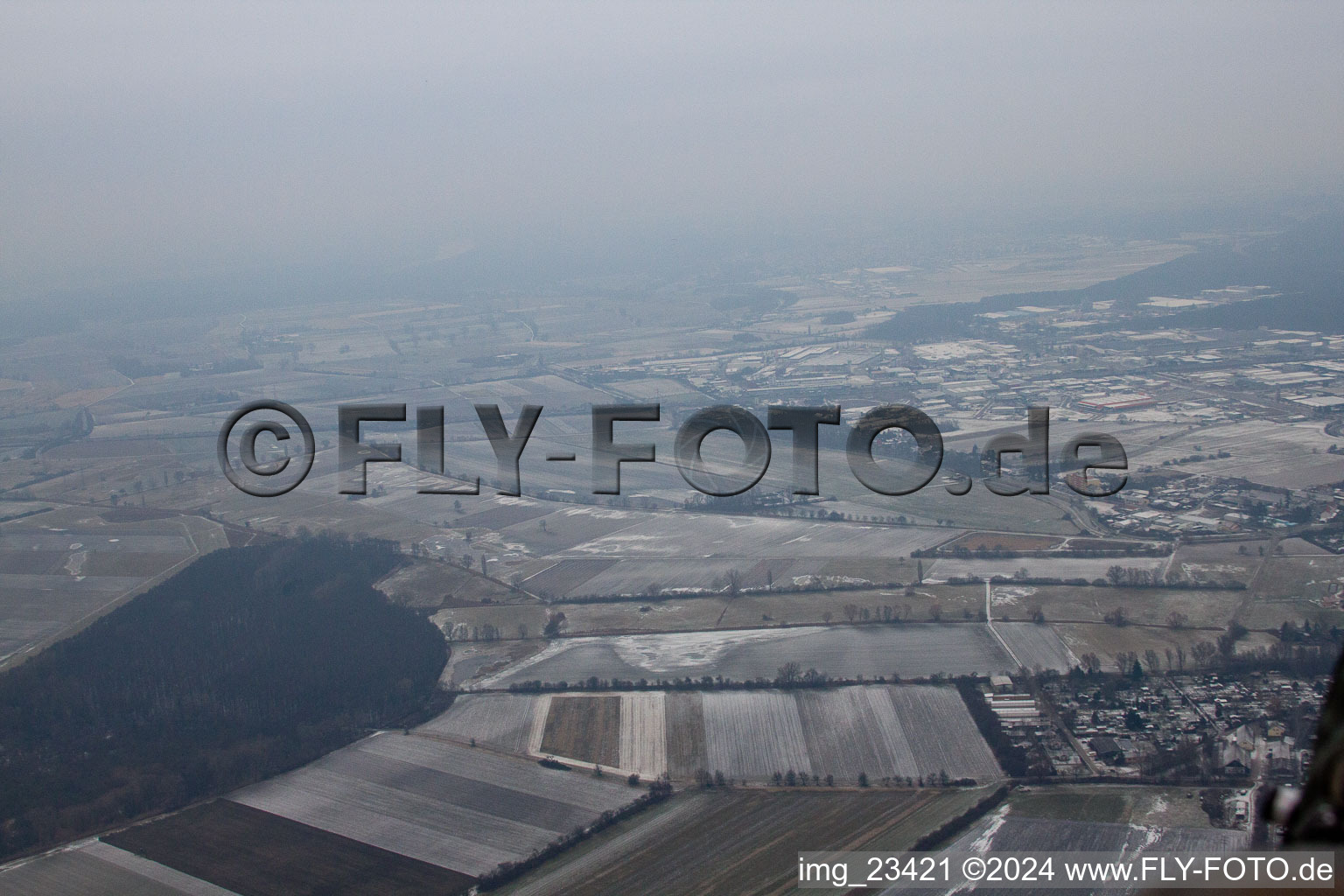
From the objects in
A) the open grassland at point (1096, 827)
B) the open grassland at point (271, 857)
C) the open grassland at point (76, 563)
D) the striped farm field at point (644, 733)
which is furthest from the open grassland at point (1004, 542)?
the open grassland at point (76, 563)

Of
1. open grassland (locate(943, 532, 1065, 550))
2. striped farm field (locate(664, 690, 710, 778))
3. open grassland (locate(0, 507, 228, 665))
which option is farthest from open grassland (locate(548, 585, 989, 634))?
open grassland (locate(0, 507, 228, 665))

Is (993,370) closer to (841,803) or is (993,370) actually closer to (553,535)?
(553,535)

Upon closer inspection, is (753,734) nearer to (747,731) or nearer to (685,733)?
(747,731)

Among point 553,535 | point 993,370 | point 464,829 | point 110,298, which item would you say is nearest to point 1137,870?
point 464,829

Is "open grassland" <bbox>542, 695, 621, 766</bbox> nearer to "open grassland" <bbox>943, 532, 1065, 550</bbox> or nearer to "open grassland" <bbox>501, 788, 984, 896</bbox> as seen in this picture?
"open grassland" <bbox>501, 788, 984, 896</bbox>
